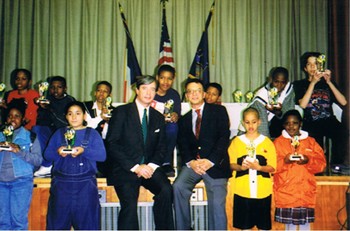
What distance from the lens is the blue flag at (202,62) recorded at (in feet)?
25.7

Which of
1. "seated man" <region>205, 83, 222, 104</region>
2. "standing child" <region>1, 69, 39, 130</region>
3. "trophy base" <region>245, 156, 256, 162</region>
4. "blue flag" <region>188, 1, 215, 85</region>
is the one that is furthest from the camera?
"blue flag" <region>188, 1, 215, 85</region>

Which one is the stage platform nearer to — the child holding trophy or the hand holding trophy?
the child holding trophy

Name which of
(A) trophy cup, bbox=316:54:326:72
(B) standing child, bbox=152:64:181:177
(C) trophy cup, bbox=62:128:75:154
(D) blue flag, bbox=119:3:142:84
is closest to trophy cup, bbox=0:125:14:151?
(C) trophy cup, bbox=62:128:75:154

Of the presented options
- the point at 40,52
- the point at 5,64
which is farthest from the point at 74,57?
the point at 5,64

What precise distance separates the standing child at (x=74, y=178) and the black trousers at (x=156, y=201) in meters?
0.30

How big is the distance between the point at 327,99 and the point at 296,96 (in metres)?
0.37

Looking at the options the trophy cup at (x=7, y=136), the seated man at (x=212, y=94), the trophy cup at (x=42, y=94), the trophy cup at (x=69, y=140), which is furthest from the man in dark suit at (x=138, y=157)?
the seated man at (x=212, y=94)

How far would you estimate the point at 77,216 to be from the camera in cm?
367

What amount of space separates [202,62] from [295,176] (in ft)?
14.1

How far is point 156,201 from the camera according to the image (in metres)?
3.64

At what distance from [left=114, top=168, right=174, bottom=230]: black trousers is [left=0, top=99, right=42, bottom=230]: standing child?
100 centimetres

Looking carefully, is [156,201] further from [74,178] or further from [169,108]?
Answer: [169,108]

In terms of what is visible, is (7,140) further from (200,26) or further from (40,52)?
(200,26)

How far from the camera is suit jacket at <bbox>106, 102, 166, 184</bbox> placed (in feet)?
12.2
